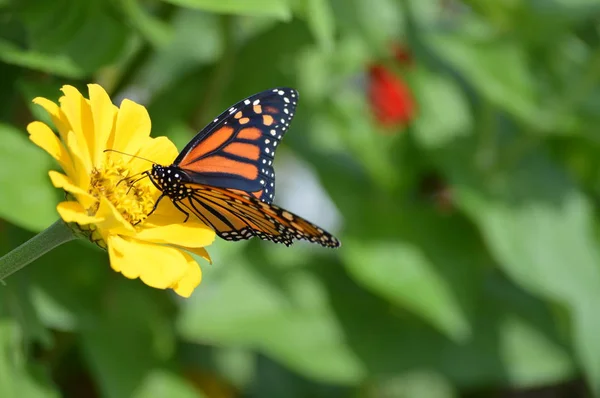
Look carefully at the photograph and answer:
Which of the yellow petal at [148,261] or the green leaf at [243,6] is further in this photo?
the green leaf at [243,6]

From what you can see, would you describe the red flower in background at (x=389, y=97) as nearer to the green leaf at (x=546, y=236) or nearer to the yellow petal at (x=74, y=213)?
the green leaf at (x=546, y=236)

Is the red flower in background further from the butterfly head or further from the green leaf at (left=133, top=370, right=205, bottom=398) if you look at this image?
the butterfly head

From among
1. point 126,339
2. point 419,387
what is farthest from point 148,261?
point 419,387

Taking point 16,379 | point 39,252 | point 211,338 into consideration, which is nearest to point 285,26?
point 211,338

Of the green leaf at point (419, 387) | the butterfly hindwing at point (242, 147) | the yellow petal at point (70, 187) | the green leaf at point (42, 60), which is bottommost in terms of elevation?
the yellow petal at point (70, 187)

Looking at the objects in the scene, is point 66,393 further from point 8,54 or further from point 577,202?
point 577,202

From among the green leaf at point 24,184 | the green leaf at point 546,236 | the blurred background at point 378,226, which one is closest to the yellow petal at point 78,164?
the green leaf at point 24,184

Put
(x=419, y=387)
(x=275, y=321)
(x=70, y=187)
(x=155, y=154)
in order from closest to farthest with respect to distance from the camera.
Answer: (x=70, y=187), (x=155, y=154), (x=275, y=321), (x=419, y=387)

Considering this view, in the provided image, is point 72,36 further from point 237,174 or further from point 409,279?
point 409,279
